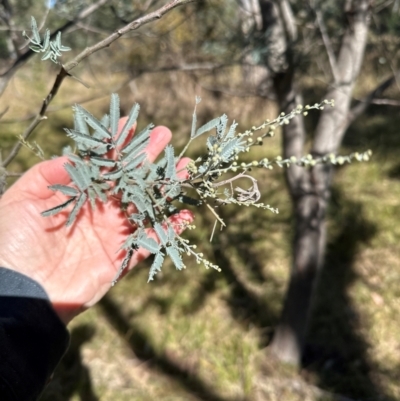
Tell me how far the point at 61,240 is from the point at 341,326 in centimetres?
200

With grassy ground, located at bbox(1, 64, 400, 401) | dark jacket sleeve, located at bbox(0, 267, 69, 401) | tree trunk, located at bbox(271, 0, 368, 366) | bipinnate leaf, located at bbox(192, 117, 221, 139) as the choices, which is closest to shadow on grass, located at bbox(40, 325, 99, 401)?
Answer: grassy ground, located at bbox(1, 64, 400, 401)

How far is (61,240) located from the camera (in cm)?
138

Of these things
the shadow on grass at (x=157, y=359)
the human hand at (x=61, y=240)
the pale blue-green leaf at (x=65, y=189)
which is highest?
the pale blue-green leaf at (x=65, y=189)

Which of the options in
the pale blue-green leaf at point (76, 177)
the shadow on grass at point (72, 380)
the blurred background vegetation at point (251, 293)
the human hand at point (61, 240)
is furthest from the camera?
the shadow on grass at point (72, 380)

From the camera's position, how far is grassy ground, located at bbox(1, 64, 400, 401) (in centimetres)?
242

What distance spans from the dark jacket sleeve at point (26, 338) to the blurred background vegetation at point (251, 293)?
0.76 m

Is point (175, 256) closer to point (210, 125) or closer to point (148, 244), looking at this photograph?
point (148, 244)

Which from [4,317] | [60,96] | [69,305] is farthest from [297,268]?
[60,96]

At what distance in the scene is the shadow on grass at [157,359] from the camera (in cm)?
241

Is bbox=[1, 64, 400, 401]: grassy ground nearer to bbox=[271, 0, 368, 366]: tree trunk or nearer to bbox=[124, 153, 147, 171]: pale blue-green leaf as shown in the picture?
bbox=[271, 0, 368, 366]: tree trunk

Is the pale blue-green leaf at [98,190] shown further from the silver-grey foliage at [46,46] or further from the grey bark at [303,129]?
the grey bark at [303,129]

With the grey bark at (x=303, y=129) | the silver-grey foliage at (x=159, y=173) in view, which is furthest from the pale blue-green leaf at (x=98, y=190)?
the grey bark at (x=303, y=129)

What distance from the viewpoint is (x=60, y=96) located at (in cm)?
682

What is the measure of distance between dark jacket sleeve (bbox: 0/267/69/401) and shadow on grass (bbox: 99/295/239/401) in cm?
141
